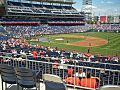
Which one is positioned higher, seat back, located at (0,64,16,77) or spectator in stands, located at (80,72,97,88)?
seat back, located at (0,64,16,77)

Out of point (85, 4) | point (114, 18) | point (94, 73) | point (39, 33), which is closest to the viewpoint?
point (94, 73)

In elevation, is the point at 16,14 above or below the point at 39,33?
above

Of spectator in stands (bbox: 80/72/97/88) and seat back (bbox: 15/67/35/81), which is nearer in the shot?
seat back (bbox: 15/67/35/81)

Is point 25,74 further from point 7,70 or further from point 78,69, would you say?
point 78,69

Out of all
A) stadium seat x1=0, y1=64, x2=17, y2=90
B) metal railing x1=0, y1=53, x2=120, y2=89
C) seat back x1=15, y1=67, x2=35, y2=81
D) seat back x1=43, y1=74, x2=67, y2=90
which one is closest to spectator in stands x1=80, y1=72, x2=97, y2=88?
metal railing x1=0, y1=53, x2=120, y2=89

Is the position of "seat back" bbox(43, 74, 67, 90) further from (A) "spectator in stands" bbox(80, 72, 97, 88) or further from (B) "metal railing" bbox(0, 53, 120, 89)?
(A) "spectator in stands" bbox(80, 72, 97, 88)

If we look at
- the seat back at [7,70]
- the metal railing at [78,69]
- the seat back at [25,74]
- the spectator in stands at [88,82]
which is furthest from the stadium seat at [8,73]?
the spectator in stands at [88,82]

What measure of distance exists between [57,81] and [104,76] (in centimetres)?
319

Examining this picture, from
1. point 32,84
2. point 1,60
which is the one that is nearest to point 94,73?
point 32,84

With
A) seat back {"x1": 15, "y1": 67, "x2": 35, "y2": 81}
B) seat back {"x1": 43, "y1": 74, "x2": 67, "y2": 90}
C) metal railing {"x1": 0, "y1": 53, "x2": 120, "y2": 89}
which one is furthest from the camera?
metal railing {"x1": 0, "y1": 53, "x2": 120, "y2": 89}

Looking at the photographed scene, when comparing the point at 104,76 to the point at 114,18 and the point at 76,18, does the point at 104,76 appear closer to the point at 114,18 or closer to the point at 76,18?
the point at 76,18

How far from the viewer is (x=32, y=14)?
304 feet

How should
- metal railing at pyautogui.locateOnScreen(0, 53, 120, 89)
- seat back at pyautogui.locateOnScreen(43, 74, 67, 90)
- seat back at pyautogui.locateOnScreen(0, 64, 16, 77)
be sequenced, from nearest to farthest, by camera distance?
seat back at pyautogui.locateOnScreen(43, 74, 67, 90)
seat back at pyautogui.locateOnScreen(0, 64, 16, 77)
metal railing at pyautogui.locateOnScreen(0, 53, 120, 89)

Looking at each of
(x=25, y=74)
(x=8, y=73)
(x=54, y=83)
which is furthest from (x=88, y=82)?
(x=8, y=73)
